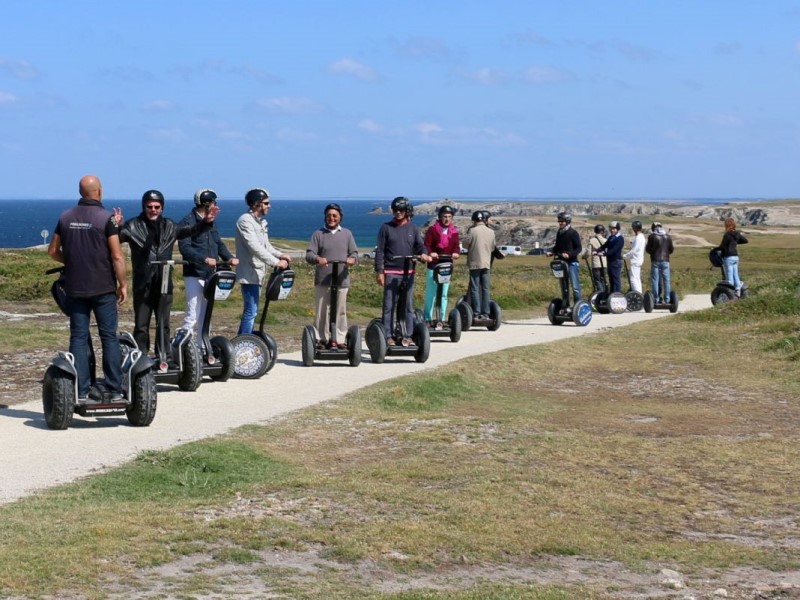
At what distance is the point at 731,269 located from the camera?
1204 inches

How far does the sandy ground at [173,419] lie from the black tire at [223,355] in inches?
5.3

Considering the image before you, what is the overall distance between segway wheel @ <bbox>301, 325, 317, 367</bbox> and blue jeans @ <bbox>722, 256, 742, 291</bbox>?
14990 millimetres

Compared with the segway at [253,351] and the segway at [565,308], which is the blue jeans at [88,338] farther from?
the segway at [565,308]

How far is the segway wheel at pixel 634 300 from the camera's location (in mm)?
30403

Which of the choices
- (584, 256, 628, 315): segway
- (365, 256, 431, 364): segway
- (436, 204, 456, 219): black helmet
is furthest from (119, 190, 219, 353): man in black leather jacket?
Answer: (584, 256, 628, 315): segway

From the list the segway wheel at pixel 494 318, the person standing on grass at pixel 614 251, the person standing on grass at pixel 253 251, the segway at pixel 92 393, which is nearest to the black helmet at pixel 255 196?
the person standing on grass at pixel 253 251

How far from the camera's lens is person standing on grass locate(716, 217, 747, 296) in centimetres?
2983

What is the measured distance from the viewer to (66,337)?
2094cm

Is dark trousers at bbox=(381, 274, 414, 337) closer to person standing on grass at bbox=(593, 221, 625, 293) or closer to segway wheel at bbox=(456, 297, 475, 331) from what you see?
segway wheel at bbox=(456, 297, 475, 331)

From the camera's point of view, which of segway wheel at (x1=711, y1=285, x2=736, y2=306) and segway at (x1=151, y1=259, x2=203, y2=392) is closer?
segway at (x1=151, y1=259, x2=203, y2=392)

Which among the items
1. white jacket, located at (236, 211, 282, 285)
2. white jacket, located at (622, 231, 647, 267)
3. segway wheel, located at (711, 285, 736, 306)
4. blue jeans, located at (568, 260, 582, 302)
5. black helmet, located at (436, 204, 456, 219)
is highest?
black helmet, located at (436, 204, 456, 219)

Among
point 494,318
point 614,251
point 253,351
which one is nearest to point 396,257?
point 253,351

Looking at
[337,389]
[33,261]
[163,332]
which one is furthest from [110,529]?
[33,261]

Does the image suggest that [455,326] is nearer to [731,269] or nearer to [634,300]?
[634,300]
